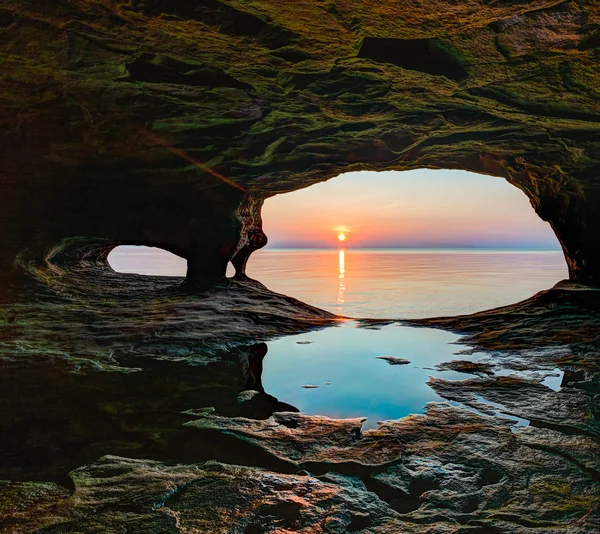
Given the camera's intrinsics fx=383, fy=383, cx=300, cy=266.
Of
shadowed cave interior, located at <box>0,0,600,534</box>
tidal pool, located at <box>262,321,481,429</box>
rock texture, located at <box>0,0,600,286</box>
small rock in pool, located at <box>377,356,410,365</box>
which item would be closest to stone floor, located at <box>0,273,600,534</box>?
shadowed cave interior, located at <box>0,0,600,534</box>

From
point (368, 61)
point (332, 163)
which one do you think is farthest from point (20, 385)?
point (332, 163)

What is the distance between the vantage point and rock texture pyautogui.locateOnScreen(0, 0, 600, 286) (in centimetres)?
577

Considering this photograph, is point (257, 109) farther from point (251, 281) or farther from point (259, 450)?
point (251, 281)

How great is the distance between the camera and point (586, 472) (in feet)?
10.0

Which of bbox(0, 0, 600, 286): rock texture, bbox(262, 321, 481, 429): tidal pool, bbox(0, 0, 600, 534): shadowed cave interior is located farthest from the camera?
bbox(0, 0, 600, 286): rock texture

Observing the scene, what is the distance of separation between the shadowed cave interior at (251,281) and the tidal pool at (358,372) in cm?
28

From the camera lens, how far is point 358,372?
6.32 metres

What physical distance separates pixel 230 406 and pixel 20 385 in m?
2.94

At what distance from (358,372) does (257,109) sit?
21.5 ft

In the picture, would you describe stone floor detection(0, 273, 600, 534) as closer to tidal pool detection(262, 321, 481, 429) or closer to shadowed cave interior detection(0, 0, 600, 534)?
shadowed cave interior detection(0, 0, 600, 534)

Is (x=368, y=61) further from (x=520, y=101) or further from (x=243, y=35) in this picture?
(x=520, y=101)

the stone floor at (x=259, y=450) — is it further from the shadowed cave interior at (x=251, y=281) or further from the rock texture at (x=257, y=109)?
the rock texture at (x=257, y=109)

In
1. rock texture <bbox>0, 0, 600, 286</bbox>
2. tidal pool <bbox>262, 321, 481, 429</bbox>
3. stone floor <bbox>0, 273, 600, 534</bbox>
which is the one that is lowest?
tidal pool <bbox>262, 321, 481, 429</bbox>

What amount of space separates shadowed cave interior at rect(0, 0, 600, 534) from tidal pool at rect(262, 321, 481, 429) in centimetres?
28
